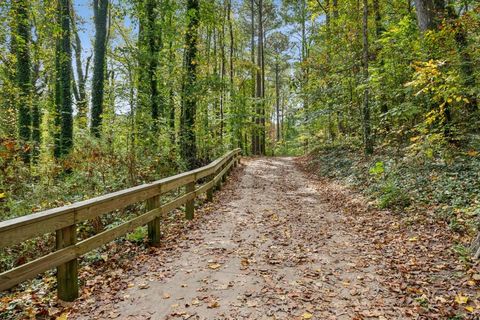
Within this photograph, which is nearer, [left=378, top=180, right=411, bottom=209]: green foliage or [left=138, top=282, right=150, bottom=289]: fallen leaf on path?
[left=138, top=282, right=150, bottom=289]: fallen leaf on path

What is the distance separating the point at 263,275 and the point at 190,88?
884 cm

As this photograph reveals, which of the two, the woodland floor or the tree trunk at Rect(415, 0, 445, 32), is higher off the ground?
the tree trunk at Rect(415, 0, 445, 32)

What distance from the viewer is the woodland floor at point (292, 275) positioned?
11.9 ft

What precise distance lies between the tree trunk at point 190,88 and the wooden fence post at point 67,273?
8306mm

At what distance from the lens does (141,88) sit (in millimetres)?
12672

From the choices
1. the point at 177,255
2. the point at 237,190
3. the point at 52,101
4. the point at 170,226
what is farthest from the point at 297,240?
the point at 52,101

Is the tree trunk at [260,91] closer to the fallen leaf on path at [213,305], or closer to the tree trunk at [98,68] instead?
the tree trunk at [98,68]

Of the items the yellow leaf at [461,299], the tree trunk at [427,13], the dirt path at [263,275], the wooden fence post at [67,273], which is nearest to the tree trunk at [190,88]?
the dirt path at [263,275]

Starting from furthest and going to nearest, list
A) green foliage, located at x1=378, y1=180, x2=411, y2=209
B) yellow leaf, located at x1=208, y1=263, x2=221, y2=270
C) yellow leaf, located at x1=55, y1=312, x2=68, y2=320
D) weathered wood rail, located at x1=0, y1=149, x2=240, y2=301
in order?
green foliage, located at x1=378, y1=180, x2=411, y2=209 < yellow leaf, located at x1=208, y1=263, x2=221, y2=270 < yellow leaf, located at x1=55, y1=312, x2=68, y2=320 < weathered wood rail, located at x1=0, y1=149, x2=240, y2=301

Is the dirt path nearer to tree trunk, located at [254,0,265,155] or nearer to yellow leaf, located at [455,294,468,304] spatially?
yellow leaf, located at [455,294,468,304]

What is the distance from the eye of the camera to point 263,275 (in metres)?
4.49

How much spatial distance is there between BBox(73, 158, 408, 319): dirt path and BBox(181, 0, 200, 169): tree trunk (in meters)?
5.15

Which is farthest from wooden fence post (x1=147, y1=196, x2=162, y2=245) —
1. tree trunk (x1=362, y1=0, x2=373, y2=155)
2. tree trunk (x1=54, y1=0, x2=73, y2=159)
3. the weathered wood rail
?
tree trunk (x1=362, y1=0, x2=373, y2=155)

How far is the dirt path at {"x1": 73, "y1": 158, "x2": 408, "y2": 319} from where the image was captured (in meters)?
3.62
